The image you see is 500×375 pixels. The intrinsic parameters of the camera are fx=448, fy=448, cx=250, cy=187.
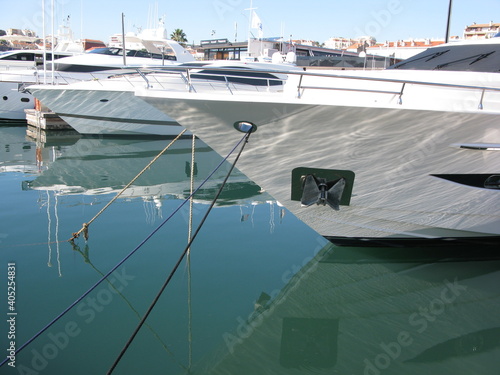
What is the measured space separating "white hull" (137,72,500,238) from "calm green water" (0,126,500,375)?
2.56 ft

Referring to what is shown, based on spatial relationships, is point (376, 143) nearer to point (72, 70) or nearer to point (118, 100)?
point (118, 100)

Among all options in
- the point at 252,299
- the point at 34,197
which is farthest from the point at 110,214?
the point at 252,299

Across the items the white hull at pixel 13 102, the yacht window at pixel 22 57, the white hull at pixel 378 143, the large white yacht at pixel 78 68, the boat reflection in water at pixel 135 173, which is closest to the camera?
the white hull at pixel 378 143

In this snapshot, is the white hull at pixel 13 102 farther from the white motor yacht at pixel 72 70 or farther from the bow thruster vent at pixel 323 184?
the bow thruster vent at pixel 323 184

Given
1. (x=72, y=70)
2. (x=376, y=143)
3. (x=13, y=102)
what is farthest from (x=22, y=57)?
(x=376, y=143)

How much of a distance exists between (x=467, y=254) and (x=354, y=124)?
2884mm

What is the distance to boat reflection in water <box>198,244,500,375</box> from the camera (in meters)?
3.91

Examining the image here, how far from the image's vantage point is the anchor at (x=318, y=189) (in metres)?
4.90

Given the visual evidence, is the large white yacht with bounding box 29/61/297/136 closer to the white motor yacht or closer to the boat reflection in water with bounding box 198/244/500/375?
the white motor yacht

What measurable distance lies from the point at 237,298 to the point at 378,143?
2.20 m

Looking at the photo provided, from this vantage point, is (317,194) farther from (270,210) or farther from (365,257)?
(270,210)

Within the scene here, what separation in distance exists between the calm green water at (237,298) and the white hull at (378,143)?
78 centimetres

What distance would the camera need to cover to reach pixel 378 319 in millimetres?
4602

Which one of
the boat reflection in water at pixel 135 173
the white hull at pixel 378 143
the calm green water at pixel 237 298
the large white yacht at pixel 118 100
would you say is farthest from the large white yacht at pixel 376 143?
the large white yacht at pixel 118 100
